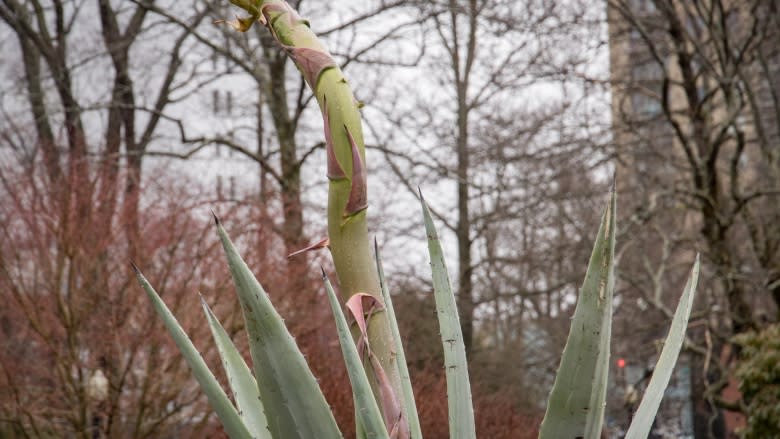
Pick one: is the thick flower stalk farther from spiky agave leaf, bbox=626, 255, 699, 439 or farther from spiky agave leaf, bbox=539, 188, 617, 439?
spiky agave leaf, bbox=626, 255, 699, 439

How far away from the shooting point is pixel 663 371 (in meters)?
1.92

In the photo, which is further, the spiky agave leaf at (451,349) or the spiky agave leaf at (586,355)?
the spiky agave leaf at (451,349)

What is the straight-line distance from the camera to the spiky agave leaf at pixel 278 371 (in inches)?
60.6

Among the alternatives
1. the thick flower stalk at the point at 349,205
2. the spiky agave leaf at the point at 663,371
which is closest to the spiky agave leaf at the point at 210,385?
the thick flower stalk at the point at 349,205

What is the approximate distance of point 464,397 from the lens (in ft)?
6.08

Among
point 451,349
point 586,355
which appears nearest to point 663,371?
point 586,355

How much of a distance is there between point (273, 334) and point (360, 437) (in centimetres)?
23

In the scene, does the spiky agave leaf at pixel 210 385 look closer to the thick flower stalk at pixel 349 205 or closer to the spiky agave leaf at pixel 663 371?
the thick flower stalk at pixel 349 205

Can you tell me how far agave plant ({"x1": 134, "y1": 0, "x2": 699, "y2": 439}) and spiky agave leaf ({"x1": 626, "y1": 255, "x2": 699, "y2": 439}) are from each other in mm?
158

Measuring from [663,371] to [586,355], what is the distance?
0.32m

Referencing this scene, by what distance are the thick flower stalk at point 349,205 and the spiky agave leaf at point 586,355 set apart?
28 cm

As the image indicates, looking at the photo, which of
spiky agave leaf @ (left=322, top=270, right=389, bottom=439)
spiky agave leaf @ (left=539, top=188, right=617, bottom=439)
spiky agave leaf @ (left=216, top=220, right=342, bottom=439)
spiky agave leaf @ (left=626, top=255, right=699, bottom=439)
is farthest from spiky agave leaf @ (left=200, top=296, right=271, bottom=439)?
spiky agave leaf @ (left=626, top=255, right=699, bottom=439)

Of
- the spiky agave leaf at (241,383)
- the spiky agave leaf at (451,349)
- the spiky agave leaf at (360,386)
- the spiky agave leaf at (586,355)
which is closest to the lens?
the spiky agave leaf at (360,386)

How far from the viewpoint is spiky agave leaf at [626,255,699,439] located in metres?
1.84
